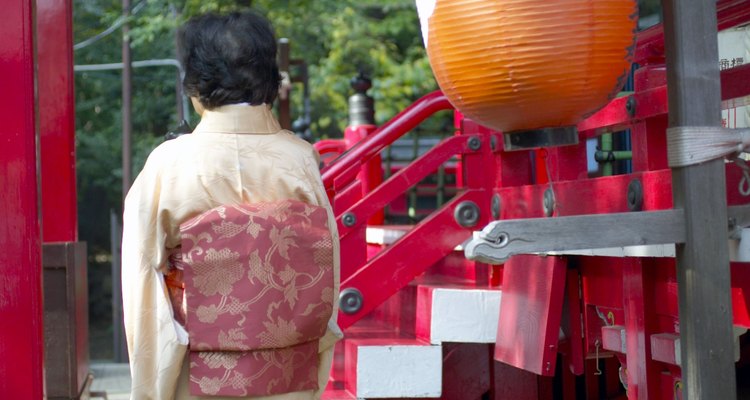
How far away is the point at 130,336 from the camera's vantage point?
2592 millimetres

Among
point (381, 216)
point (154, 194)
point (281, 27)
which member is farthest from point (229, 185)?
point (281, 27)

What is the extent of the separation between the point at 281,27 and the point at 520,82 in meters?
11.3

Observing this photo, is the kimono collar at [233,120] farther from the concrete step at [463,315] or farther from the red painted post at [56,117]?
the red painted post at [56,117]

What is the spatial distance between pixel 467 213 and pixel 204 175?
2.13 metres

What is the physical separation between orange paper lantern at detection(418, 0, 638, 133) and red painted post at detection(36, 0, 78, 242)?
2.39 m

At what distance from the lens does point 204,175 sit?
8.46ft

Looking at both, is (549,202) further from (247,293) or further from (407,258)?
(247,293)

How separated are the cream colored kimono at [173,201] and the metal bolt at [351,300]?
5.40 feet

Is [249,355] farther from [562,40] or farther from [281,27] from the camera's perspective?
[281,27]

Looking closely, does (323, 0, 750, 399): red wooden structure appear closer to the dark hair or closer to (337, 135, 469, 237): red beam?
→ (337, 135, 469, 237): red beam

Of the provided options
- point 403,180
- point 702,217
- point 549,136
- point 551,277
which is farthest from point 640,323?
point 403,180

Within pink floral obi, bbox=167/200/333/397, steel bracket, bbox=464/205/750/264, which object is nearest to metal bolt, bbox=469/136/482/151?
pink floral obi, bbox=167/200/333/397

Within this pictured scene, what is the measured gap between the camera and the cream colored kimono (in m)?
2.56

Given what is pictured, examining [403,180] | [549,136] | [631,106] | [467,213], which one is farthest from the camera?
[403,180]
